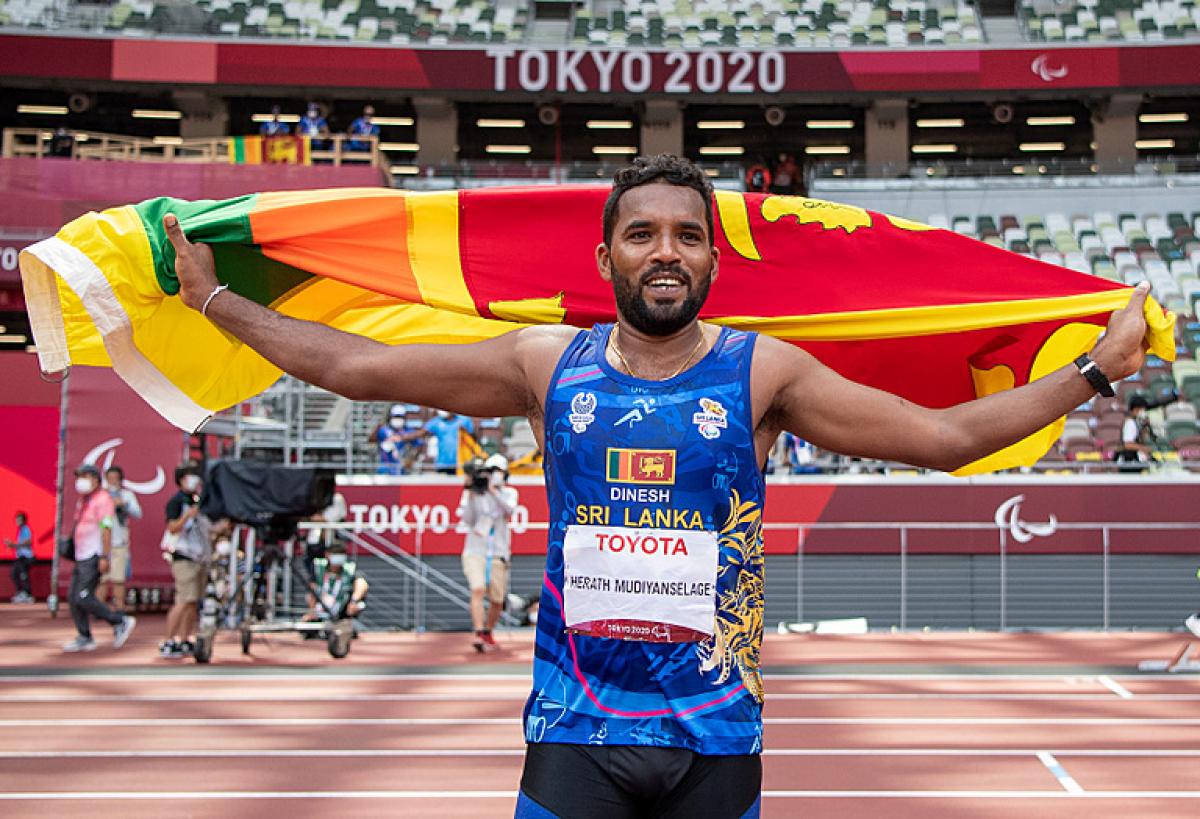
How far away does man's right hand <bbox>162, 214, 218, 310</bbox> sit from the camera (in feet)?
11.1

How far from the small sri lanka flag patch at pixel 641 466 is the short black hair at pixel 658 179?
1.64 ft

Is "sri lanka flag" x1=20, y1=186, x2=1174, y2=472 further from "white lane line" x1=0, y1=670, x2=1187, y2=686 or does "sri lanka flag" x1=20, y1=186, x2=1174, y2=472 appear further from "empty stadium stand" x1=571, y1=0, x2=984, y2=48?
"empty stadium stand" x1=571, y1=0, x2=984, y2=48

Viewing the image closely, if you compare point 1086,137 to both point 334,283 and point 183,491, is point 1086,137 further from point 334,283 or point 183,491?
point 334,283

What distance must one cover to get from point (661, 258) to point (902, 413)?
0.65 metres

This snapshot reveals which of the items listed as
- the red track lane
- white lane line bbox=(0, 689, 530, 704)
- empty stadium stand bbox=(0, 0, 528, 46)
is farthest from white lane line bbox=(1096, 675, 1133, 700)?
empty stadium stand bbox=(0, 0, 528, 46)

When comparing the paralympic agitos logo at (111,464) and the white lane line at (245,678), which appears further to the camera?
the paralympic agitos logo at (111,464)

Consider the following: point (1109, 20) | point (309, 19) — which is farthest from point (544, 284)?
point (1109, 20)

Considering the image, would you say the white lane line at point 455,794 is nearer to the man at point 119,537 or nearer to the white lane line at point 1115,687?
the white lane line at point 1115,687

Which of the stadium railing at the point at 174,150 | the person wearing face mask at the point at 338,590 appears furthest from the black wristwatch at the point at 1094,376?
the stadium railing at the point at 174,150

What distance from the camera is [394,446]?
19.4 m

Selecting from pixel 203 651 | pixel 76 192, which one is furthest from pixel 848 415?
pixel 76 192

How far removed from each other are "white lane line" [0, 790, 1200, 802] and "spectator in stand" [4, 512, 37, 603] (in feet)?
42.7

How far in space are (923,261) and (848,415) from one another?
132cm

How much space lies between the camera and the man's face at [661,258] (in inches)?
113
